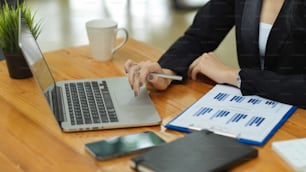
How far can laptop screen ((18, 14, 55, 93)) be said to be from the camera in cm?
99

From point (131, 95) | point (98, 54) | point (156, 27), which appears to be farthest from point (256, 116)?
point (156, 27)

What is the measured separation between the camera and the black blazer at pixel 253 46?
115cm

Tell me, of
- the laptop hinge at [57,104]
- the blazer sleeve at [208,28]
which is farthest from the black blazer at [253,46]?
the laptop hinge at [57,104]

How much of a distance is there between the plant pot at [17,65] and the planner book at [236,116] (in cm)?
49

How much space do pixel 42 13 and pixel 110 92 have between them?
→ 3.25m

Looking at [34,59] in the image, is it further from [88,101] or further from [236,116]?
[236,116]

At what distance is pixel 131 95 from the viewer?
117cm

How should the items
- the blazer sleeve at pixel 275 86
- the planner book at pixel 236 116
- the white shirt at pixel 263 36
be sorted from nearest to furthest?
the planner book at pixel 236 116
the blazer sleeve at pixel 275 86
the white shirt at pixel 263 36

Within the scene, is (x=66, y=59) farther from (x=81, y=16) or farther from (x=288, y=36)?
(x=81, y=16)

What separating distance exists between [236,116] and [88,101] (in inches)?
13.9

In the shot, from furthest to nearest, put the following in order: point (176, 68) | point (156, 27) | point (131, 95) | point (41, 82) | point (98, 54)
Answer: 1. point (156, 27)
2. point (98, 54)
3. point (176, 68)
4. point (131, 95)
5. point (41, 82)

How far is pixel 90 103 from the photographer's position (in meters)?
1.11

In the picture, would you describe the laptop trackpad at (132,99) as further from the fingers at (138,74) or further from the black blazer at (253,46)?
the black blazer at (253,46)

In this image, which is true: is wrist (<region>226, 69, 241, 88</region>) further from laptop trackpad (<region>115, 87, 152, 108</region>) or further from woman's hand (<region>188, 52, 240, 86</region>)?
laptop trackpad (<region>115, 87, 152, 108</region>)
